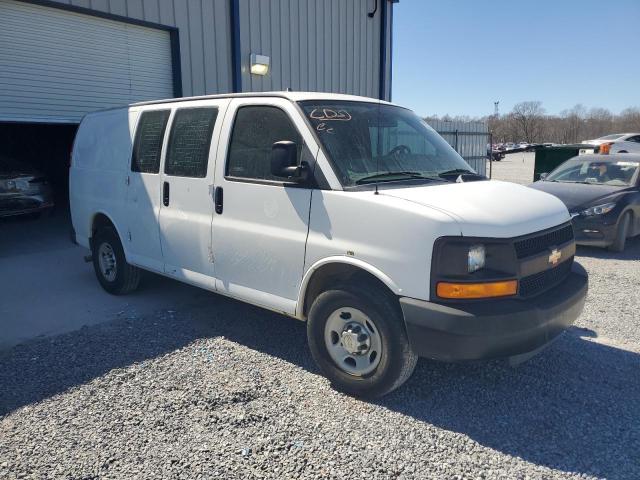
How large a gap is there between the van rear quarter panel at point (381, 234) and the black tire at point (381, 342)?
0.18 m

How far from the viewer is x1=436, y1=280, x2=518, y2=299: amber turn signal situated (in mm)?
2977

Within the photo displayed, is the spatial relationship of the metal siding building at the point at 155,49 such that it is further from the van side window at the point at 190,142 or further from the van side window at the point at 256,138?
the van side window at the point at 256,138

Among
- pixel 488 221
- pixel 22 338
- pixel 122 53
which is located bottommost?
pixel 22 338

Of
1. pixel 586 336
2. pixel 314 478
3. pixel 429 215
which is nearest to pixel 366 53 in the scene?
pixel 586 336

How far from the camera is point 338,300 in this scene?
3.41m

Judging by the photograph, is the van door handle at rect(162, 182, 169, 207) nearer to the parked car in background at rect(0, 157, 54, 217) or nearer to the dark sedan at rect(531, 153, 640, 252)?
the parked car in background at rect(0, 157, 54, 217)

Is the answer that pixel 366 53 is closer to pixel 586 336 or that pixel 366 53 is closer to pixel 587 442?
pixel 586 336

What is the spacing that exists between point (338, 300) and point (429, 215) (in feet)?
2.86

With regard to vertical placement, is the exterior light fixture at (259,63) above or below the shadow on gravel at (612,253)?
above

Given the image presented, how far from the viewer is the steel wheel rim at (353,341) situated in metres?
3.34

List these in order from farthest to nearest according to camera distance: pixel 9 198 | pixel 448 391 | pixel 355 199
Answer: pixel 9 198, pixel 448 391, pixel 355 199

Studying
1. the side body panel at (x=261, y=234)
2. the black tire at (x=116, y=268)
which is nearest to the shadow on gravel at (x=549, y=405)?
the side body panel at (x=261, y=234)

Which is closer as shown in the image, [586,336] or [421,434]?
[421,434]

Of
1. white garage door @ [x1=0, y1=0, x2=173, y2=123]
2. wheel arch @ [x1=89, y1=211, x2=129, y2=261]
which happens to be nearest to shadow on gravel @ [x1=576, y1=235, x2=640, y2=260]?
wheel arch @ [x1=89, y1=211, x2=129, y2=261]
